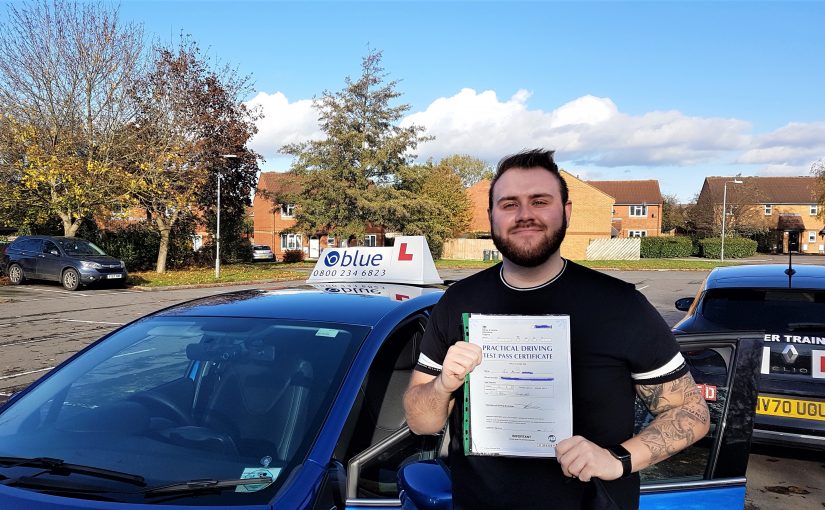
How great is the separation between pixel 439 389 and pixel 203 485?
86 centimetres

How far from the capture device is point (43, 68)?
74.0ft

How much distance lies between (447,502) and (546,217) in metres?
0.80

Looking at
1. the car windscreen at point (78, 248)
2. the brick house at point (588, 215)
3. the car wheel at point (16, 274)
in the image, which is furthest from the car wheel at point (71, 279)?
the brick house at point (588, 215)

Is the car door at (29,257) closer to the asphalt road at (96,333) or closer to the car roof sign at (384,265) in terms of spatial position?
the asphalt road at (96,333)

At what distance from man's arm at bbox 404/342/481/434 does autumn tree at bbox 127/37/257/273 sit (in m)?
23.6

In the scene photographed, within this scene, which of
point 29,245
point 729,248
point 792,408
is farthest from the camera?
point 729,248

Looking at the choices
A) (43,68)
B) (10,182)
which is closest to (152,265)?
(10,182)

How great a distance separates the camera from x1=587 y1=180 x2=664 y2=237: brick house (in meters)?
74.8

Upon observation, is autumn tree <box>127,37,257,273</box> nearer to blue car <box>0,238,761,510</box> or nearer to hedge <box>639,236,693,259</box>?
blue car <box>0,238,761,510</box>

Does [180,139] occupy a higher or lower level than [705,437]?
higher

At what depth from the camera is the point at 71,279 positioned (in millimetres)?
20188

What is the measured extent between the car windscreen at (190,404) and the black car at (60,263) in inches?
762

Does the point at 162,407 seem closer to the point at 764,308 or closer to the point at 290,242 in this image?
the point at 764,308

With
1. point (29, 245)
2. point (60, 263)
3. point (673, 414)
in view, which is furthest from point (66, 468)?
point (29, 245)
